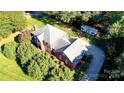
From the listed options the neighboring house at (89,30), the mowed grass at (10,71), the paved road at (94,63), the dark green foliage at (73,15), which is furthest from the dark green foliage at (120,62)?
the mowed grass at (10,71)

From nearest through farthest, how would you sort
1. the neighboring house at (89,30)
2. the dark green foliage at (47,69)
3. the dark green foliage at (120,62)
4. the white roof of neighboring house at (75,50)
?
1. the dark green foliage at (120,62)
2. the dark green foliage at (47,69)
3. the white roof of neighboring house at (75,50)
4. the neighboring house at (89,30)

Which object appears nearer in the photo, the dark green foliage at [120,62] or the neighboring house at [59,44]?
the dark green foliage at [120,62]

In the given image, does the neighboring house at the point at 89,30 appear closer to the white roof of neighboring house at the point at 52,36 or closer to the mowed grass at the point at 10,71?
the white roof of neighboring house at the point at 52,36

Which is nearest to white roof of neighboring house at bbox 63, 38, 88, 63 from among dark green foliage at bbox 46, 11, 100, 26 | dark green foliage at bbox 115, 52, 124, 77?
dark green foliage at bbox 46, 11, 100, 26

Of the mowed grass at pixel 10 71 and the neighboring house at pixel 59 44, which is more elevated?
the neighboring house at pixel 59 44

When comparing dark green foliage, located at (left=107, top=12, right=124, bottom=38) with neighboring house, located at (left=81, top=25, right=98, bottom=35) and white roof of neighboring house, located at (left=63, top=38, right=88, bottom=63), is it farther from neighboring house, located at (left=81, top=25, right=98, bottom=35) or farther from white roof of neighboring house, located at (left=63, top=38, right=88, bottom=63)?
white roof of neighboring house, located at (left=63, top=38, right=88, bottom=63)

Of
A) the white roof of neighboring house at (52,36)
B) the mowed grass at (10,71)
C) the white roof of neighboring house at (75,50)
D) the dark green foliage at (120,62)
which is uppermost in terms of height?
the white roof of neighboring house at (52,36)

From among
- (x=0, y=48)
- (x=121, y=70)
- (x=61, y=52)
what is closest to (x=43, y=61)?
(x=61, y=52)
